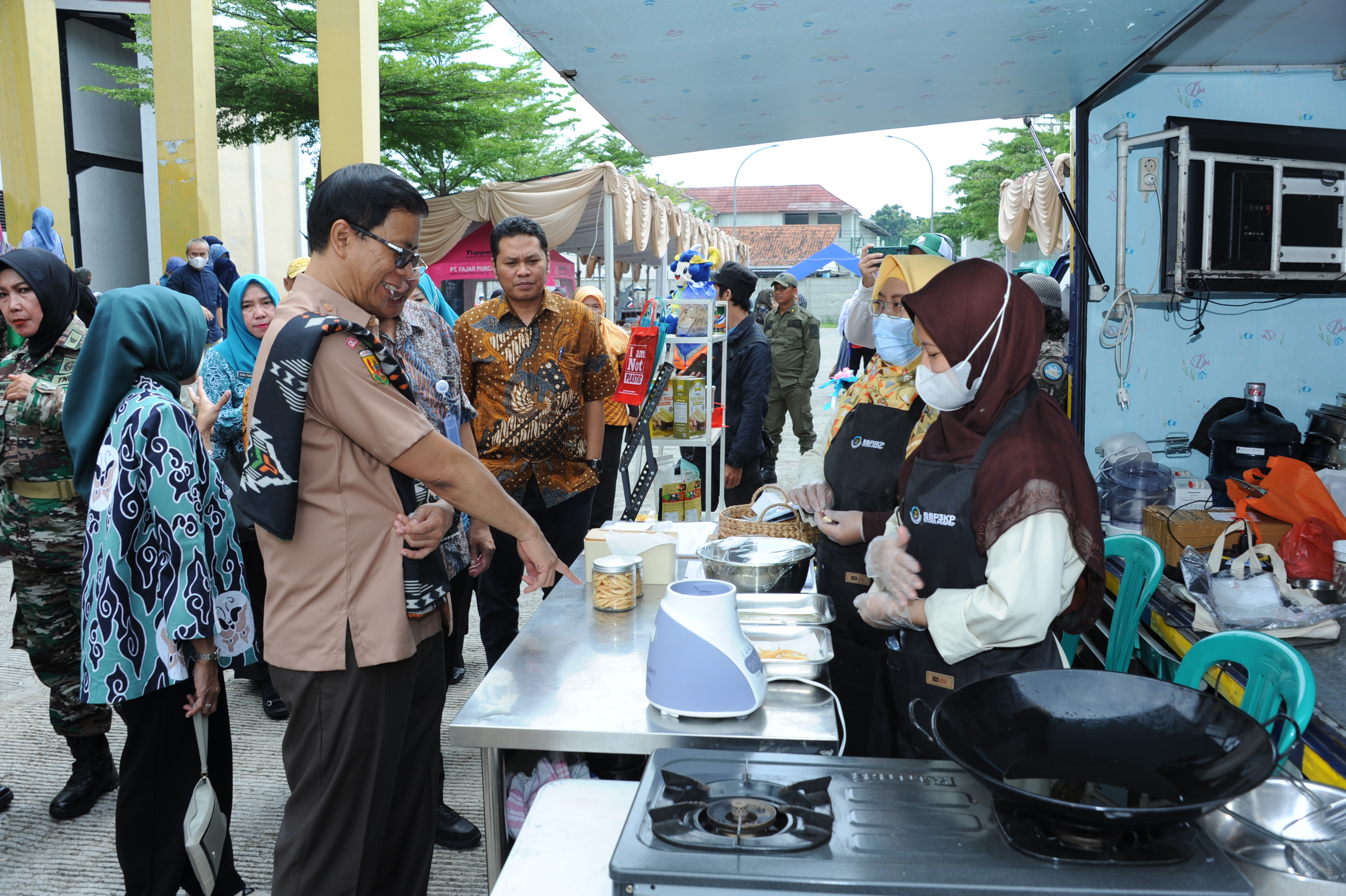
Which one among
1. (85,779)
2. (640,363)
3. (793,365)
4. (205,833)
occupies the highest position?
(640,363)

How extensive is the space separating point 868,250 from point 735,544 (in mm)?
1568

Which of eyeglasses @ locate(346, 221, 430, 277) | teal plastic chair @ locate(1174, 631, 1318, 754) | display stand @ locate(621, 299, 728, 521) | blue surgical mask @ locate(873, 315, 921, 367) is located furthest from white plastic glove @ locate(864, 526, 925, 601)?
display stand @ locate(621, 299, 728, 521)

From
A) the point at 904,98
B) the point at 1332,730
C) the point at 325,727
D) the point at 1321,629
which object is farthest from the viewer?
the point at 904,98

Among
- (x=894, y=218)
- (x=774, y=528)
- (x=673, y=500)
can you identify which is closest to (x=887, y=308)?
(x=774, y=528)

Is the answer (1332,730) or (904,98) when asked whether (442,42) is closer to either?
(904,98)

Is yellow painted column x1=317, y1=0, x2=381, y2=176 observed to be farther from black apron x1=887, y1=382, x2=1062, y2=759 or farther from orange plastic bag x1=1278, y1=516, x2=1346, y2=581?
orange plastic bag x1=1278, y1=516, x2=1346, y2=581

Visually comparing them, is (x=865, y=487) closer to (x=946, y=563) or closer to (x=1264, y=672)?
(x=946, y=563)

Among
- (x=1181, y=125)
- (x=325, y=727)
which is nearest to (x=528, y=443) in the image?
(x=325, y=727)

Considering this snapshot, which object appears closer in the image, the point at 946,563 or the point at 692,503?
the point at 946,563

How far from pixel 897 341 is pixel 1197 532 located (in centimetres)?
134

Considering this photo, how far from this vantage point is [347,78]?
8031 millimetres

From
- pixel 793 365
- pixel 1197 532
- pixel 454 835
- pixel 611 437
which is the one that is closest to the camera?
pixel 454 835

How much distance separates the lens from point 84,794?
Answer: 2961 millimetres

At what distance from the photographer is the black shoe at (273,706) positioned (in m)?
3.65
